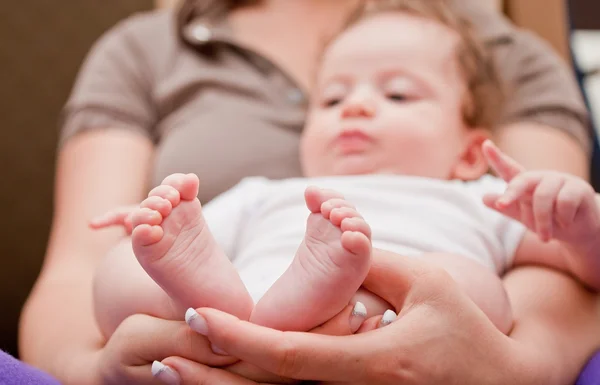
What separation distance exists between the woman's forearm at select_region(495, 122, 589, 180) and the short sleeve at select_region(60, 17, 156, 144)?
657 mm

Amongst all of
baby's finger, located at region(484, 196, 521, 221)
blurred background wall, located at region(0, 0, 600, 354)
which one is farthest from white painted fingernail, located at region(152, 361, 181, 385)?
blurred background wall, located at region(0, 0, 600, 354)

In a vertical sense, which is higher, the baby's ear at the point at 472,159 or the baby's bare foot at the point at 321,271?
the baby's bare foot at the point at 321,271

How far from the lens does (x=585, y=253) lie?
755mm

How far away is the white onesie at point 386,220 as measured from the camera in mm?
802

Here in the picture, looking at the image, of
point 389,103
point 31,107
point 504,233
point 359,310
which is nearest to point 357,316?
point 359,310

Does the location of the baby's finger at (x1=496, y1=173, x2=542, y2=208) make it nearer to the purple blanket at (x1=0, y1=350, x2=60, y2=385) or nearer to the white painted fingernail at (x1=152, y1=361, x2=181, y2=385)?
the white painted fingernail at (x1=152, y1=361, x2=181, y2=385)

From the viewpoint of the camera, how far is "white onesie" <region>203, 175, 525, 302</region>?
0.80 m

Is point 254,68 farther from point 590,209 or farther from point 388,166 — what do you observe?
point 590,209

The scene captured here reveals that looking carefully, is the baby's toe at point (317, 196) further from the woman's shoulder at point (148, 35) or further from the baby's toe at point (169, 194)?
the woman's shoulder at point (148, 35)

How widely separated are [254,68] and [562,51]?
0.87 m

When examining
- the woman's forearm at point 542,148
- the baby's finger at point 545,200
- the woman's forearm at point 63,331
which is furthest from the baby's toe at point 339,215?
the woman's forearm at point 542,148

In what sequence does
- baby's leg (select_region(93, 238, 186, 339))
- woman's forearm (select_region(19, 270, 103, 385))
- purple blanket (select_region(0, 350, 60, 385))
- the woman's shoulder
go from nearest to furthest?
purple blanket (select_region(0, 350, 60, 385)) < baby's leg (select_region(93, 238, 186, 339)) < woman's forearm (select_region(19, 270, 103, 385)) < the woman's shoulder

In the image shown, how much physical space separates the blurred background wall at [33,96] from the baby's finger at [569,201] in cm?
116

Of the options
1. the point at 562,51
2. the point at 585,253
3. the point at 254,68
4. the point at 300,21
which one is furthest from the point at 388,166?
the point at 562,51
